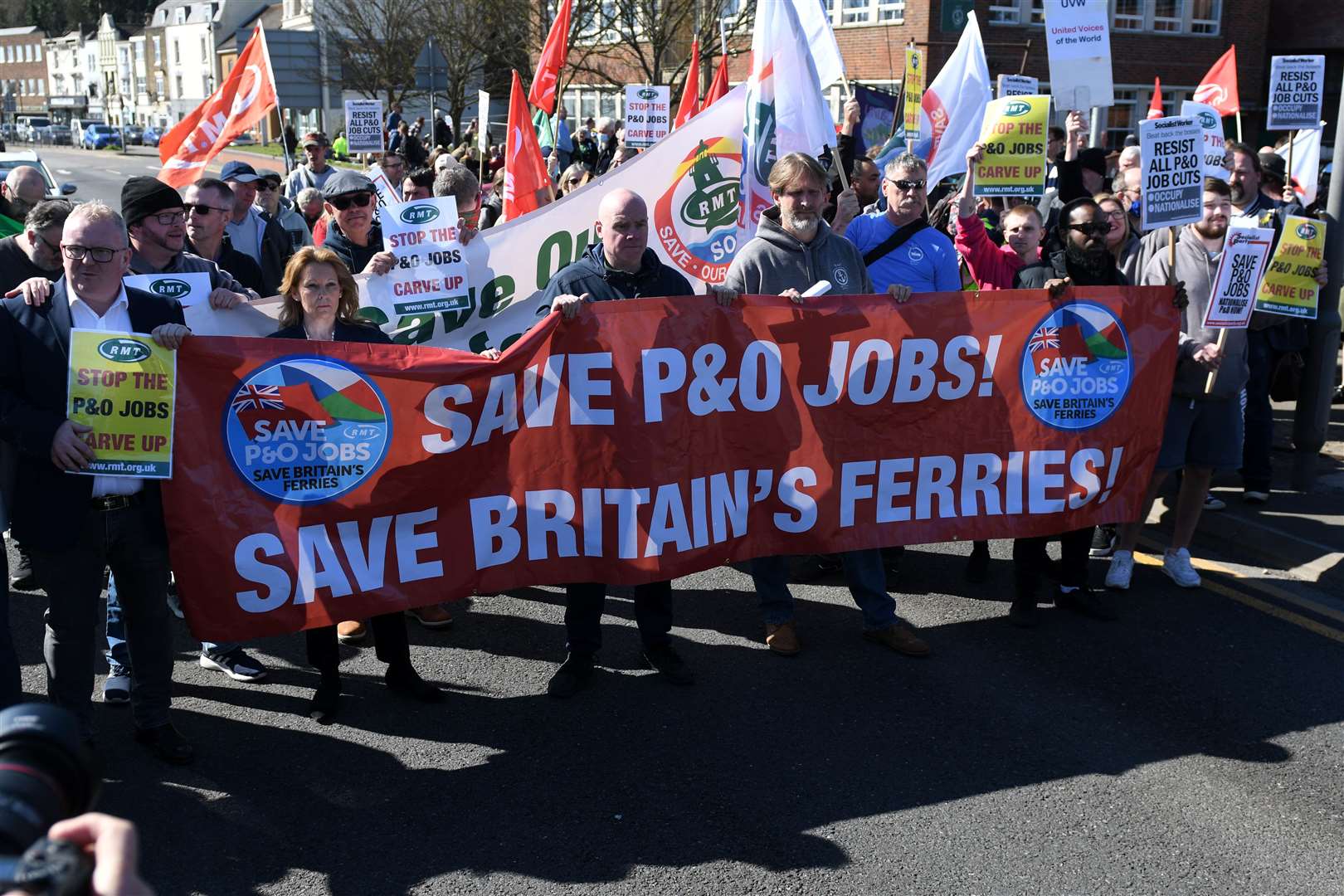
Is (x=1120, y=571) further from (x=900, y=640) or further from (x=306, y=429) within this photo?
(x=306, y=429)

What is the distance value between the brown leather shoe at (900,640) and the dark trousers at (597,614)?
967 millimetres

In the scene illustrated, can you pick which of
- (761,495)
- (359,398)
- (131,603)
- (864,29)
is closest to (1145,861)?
(761,495)

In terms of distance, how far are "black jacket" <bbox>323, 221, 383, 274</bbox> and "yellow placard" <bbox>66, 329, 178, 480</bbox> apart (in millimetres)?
2333

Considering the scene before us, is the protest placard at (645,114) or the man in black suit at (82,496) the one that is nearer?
the man in black suit at (82,496)

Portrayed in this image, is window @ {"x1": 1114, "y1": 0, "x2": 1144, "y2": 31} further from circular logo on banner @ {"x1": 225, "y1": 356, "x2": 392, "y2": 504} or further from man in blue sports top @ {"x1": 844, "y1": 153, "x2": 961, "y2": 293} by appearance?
circular logo on banner @ {"x1": 225, "y1": 356, "x2": 392, "y2": 504}

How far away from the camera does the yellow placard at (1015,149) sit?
8.03 meters

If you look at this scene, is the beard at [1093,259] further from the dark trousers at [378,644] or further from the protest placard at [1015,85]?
the protest placard at [1015,85]

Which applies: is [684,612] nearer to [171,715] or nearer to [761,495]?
[761,495]

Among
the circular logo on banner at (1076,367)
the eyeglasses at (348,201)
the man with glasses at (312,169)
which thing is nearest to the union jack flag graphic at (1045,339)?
the circular logo on banner at (1076,367)

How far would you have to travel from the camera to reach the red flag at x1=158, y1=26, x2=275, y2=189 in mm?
8953

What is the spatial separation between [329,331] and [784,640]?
239 centimetres

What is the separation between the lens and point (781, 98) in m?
7.04

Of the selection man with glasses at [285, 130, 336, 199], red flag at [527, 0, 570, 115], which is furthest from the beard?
man with glasses at [285, 130, 336, 199]

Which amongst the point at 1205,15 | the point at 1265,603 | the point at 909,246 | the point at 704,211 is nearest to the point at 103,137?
the point at 1205,15
